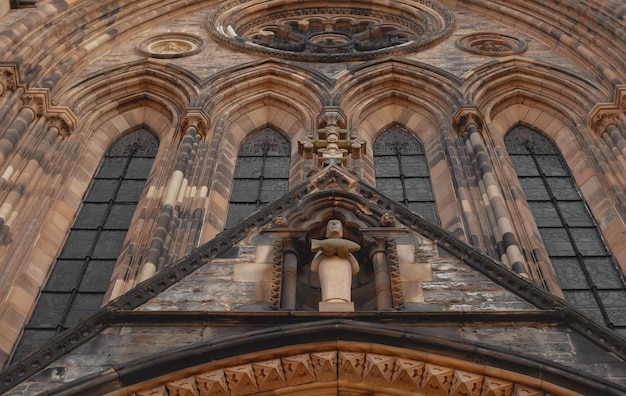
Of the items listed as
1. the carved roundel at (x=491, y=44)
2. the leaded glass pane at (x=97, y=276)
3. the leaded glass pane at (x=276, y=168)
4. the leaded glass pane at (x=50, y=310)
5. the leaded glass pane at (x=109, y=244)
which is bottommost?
the leaded glass pane at (x=50, y=310)

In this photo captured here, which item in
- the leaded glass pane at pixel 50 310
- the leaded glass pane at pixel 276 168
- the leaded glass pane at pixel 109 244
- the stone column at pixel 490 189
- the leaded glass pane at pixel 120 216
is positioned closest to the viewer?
the leaded glass pane at pixel 50 310

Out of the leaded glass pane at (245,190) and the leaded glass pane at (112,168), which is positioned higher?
the leaded glass pane at (112,168)

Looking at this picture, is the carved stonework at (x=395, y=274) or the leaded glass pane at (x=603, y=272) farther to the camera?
the leaded glass pane at (x=603, y=272)

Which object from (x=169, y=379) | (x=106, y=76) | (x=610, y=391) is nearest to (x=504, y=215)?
(x=610, y=391)

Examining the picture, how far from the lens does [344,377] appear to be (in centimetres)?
679

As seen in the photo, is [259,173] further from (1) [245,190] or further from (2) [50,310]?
(2) [50,310]

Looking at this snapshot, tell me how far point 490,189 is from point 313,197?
429 centimetres

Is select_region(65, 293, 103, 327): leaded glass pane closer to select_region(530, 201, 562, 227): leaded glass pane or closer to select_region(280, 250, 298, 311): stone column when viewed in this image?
select_region(280, 250, 298, 311): stone column

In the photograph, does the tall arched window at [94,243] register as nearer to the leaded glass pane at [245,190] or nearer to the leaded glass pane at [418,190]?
the leaded glass pane at [245,190]

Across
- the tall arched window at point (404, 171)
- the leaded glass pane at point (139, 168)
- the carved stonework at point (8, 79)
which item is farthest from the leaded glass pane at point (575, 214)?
the carved stonework at point (8, 79)

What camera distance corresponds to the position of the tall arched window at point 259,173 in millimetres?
13133

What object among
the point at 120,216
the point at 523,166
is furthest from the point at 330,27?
the point at 120,216

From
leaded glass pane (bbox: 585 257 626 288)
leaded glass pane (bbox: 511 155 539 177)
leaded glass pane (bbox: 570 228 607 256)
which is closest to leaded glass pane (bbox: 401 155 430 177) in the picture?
leaded glass pane (bbox: 511 155 539 177)

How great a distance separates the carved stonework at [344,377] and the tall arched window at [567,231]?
4.68m
